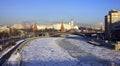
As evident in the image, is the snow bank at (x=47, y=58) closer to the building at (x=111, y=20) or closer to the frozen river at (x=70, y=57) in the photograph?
the frozen river at (x=70, y=57)

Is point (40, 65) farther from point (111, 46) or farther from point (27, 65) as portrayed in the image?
point (111, 46)

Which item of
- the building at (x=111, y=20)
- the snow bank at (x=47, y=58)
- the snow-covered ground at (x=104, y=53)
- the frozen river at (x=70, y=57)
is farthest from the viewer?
the building at (x=111, y=20)

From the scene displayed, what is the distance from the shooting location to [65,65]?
28.2 m

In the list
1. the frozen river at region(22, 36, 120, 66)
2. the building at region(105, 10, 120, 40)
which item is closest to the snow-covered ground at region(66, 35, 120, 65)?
the frozen river at region(22, 36, 120, 66)

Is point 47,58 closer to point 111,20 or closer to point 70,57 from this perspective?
point 70,57

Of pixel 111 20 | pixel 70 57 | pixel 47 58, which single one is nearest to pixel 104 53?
pixel 70 57

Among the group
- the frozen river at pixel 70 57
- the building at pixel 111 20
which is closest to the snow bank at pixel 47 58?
the frozen river at pixel 70 57

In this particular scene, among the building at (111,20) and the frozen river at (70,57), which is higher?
the building at (111,20)

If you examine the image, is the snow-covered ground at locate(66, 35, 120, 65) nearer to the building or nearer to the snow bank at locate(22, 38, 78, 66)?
the snow bank at locate(22, 38, 78, 66)

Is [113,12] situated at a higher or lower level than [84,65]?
higher

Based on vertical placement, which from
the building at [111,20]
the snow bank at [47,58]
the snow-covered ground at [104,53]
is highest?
the building at [111,20]

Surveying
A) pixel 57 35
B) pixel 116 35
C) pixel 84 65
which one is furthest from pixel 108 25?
pixel 84 65

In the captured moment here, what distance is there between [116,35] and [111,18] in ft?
56.9

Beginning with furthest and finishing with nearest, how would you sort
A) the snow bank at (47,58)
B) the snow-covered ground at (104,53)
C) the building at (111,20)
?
the building at (111,20) → the snow-covered ground at (104,53) → the snow bank at (47,58)
